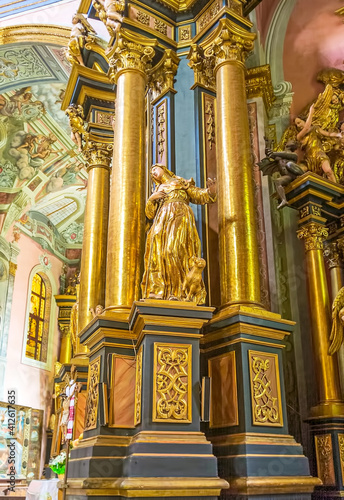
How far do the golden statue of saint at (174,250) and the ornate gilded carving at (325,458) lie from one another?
2591mm

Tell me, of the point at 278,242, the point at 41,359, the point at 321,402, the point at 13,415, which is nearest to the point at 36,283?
the point at 41,359

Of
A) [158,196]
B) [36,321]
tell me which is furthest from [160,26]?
[36,321]

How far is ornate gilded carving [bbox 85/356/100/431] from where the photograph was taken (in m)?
4.15

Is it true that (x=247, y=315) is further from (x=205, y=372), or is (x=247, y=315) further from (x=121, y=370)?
(x=121, y=370)

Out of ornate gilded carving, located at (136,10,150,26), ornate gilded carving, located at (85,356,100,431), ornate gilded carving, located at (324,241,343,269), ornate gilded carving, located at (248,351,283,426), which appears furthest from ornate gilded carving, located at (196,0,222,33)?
ornate gilded carving, located at (85,356,100,431)

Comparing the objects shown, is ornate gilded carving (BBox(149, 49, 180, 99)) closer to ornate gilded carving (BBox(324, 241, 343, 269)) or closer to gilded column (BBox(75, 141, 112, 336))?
gilded column (BBox(75, 141, 112, 336))

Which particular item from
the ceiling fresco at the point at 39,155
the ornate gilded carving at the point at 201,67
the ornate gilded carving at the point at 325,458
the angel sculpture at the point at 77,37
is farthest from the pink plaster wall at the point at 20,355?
the ornate gilded carving at the point at 201,67

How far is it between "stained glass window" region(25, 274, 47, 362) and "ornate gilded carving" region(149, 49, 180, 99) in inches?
399

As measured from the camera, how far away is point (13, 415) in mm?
13133

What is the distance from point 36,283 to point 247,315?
12413 mm

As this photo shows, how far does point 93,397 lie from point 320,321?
3.04 meters

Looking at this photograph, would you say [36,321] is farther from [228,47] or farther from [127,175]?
[228,47]

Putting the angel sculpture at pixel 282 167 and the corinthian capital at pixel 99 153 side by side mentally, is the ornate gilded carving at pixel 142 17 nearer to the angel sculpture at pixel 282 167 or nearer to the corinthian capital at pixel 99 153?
the angel sculpture at pixel 282 167

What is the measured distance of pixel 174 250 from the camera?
426 centimetres
